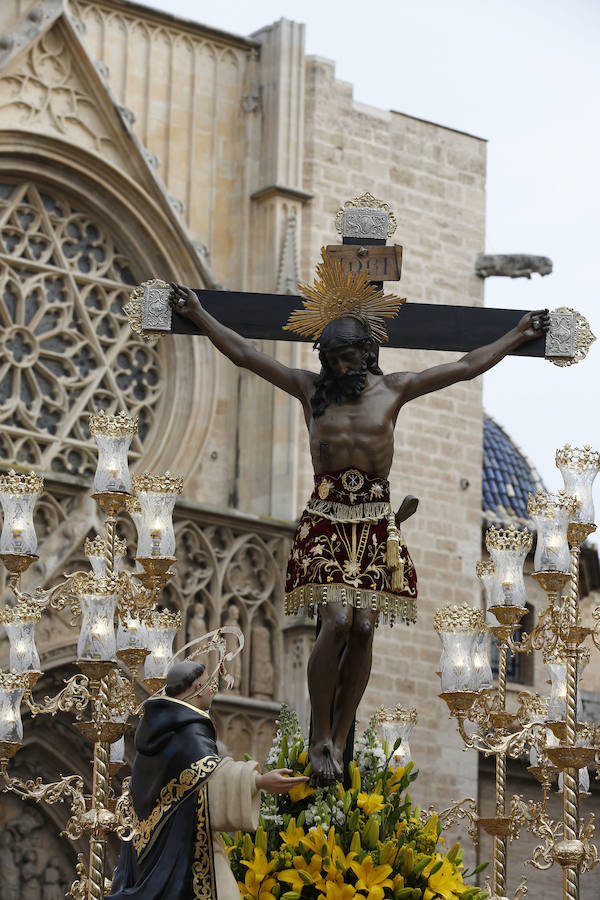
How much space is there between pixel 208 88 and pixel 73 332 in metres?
2.89

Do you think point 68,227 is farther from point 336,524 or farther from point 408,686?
point 336,524

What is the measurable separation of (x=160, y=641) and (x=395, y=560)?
5428 mm

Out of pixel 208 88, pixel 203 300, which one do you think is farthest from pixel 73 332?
pixel 203 300

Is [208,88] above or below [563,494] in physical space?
above

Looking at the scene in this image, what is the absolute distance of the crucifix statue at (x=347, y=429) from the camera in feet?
23.5

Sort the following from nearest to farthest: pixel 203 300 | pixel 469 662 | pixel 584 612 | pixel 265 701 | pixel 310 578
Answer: pixel 310 578, pixel 203 300, pixel 469 662, pixel 265 701, pixel 584 612

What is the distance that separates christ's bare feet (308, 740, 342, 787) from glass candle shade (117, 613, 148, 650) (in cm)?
448

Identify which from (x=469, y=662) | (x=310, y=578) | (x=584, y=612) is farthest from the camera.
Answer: (x=584, y=612)

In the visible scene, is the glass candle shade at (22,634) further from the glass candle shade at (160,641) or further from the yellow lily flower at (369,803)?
the yellow lily flower at (369,803)

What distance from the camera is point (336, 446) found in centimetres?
732

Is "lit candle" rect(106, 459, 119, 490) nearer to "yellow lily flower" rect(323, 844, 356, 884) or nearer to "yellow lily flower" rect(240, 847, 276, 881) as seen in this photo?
"yellow lily flower" rect(240, 847, 276, 881)

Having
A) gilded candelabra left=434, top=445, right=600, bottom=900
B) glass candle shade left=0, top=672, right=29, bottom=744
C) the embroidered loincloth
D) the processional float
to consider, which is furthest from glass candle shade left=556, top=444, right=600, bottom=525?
the embroidered loincloth

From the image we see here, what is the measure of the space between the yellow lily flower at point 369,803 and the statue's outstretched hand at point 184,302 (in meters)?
1.94

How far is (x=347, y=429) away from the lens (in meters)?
7.33
